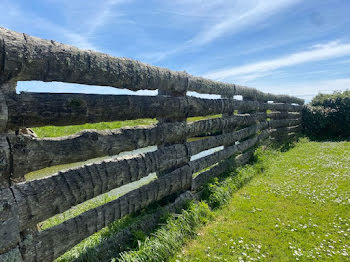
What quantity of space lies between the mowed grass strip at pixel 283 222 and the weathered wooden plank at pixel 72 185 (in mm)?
1587

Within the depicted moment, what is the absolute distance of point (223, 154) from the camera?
770cm

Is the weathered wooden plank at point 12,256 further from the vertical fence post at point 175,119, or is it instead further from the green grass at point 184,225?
the vertical fence post at point 175,119

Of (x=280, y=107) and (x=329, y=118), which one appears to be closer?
(x=280, y=107)

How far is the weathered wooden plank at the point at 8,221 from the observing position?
2553 mm

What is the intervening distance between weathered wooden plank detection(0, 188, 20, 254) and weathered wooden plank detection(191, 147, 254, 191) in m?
3.95

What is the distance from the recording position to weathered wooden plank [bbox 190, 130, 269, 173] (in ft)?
20.3

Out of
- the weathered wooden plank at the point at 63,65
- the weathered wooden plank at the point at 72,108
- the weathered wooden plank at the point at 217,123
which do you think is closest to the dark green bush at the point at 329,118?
the weathered wooden plank at the point at 217,123

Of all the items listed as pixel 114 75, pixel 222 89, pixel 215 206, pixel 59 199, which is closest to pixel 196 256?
pixel 215 206

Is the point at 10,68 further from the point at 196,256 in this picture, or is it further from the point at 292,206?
the point at 292,206

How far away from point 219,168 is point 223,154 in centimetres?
56

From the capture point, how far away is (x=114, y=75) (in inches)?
151

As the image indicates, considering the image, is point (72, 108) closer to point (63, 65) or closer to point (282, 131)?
point (63, 65)

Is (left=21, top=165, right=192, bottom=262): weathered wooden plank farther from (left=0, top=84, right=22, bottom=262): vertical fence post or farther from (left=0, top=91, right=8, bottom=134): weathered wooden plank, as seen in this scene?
(left=0, top=91, right=8, bottom=134): weathered wooden plank

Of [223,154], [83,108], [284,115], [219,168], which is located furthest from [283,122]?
[83,108]
